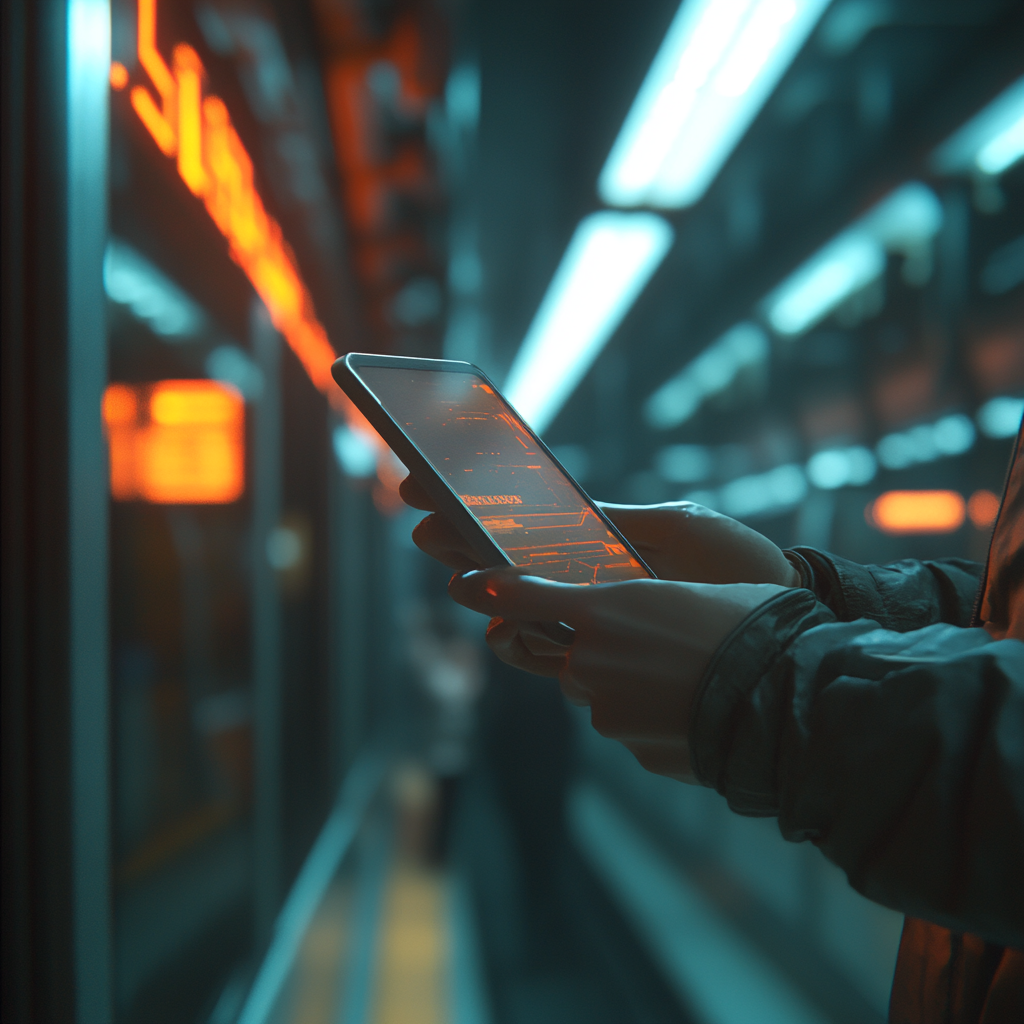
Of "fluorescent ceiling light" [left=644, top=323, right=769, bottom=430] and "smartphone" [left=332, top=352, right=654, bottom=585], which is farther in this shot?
"fluorescent ceiling light" [left=644, top=323, right=769, bottom=430]

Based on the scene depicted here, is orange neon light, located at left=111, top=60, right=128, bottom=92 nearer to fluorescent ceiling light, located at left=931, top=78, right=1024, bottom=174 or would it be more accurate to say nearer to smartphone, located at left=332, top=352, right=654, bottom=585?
smartphone, located at left=332, top=352, right=654, bottom=585

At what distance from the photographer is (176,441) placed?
134 centimetres

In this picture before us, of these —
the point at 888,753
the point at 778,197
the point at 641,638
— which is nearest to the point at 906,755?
the point at 888,753

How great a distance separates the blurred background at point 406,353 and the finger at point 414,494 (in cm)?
24

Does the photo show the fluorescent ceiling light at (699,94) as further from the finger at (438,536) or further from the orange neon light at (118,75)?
the finger at (438,536)

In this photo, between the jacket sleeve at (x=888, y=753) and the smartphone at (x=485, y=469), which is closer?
the jacket sleeve at (x=888, y=753)

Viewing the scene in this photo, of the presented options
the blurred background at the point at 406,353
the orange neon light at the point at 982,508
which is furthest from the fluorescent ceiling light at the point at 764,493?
the orange neon light at the point at 982,508

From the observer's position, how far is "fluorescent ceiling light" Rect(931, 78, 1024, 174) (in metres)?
1.51

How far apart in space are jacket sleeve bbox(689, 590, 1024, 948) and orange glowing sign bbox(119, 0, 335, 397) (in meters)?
1.16

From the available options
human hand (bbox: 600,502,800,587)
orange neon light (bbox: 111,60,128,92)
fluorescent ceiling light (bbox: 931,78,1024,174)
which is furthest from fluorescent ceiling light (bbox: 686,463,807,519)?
orange neon light (bbox: 111,60,128,92)

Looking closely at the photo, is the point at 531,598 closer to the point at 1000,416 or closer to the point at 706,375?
the point at 1000,416

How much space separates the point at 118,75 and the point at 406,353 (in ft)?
2.02

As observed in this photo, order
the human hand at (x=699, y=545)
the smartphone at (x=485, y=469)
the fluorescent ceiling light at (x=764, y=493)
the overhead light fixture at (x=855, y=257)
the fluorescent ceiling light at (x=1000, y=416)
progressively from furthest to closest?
the fluorescent ceiling light at (x=764, y=493) < the overhead light fixture at (x=855, y=257) < the fluorescent ceiling light at (x=1000, y=416) < the human hand at (x=699, y=545) < the smartphone at (x=485, y=469)

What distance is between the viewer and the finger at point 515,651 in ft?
2.46
